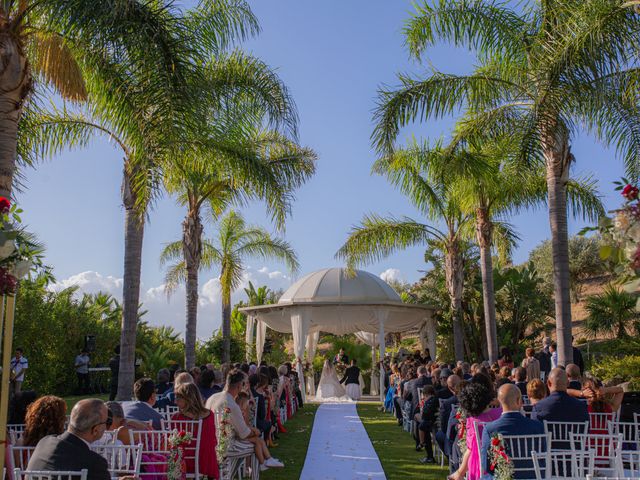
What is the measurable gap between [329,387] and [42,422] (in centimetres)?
1922

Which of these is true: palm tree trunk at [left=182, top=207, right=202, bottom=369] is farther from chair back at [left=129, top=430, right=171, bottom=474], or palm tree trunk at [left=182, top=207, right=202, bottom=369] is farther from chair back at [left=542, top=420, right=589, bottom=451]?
chair back at [left=542, top=420, right=589, bottom=451]

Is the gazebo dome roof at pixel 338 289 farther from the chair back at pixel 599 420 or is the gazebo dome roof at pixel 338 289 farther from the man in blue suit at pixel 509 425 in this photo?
the man in blue suit at pixel 509 425

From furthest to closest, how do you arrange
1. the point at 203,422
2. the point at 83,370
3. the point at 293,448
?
the point at 83,370, the point at 293,448, the point at 203,422

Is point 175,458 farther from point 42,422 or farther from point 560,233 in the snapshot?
point 560,233

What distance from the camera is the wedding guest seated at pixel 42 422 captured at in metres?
4.70

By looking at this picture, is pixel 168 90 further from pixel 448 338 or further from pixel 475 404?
pixel 448 338

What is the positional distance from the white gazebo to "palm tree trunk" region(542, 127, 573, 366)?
1214 centimetres

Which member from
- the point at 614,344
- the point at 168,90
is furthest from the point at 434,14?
the point at 614,344

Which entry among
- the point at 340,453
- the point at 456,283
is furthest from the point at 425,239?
the point at 340,453

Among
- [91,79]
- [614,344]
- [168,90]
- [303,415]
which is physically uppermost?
[91,79]

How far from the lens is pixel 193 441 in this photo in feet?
20.4

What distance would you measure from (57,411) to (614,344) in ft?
67.5

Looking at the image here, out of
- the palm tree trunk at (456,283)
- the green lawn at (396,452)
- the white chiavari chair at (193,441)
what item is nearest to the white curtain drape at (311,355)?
the palm tree trunk at (456,283)

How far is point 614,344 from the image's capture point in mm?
21719
